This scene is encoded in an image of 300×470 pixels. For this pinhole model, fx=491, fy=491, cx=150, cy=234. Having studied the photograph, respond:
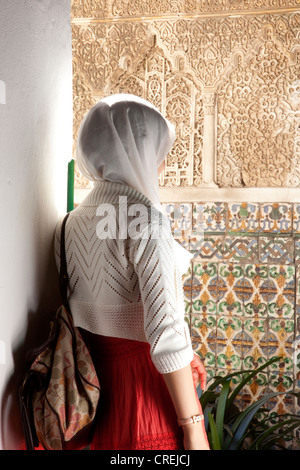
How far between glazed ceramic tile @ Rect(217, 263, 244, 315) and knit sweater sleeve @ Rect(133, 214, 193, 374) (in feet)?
4.89

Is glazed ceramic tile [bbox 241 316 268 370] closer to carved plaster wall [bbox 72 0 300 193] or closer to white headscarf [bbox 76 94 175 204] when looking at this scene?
carved plaster wall [bbox 72 0 300 193]

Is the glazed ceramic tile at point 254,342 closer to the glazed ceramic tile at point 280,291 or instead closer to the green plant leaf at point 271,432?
the glazed ceramic tile at point 280,291

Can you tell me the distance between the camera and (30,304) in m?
0.95

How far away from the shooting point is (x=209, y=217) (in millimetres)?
2340

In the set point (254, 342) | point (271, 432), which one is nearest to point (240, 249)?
point (254, 342)

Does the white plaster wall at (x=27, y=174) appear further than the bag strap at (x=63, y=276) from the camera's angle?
No

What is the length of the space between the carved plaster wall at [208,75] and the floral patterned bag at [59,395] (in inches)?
61.8

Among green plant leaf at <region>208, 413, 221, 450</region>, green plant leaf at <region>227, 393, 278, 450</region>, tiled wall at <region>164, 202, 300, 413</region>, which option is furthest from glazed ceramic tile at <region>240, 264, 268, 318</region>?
green plant leaf at <region>208, 413, 221, 450</region>

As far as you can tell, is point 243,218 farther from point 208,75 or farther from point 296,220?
point 208,75

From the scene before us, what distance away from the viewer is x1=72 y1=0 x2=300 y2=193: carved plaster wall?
7.41 feet

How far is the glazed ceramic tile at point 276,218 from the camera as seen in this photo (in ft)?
7.43

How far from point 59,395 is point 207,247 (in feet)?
5.14

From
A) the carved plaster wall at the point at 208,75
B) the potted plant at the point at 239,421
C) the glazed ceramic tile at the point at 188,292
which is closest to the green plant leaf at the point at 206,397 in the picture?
the potted plant at the point at 239,421
